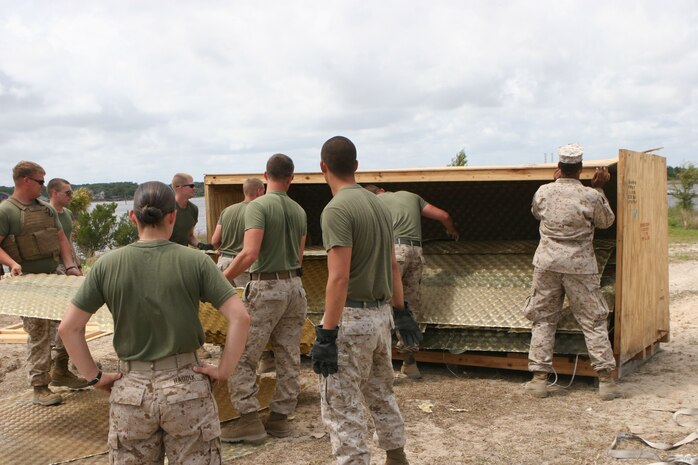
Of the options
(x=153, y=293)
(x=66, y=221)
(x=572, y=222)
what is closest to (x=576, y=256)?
(x=572, y=222)

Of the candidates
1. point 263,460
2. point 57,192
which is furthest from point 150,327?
point 57,192

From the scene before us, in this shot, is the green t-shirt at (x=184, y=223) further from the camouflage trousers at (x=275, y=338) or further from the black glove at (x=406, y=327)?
the black glove at (x=406, y=327)

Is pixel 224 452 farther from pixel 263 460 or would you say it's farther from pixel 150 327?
pixel 150 327

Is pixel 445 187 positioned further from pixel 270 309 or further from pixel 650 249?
pixel 270 309

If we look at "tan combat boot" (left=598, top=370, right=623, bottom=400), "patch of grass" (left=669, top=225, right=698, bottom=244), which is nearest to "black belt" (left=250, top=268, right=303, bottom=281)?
"tan combat boot" (left=598, top=370, right=623, bottom=400)

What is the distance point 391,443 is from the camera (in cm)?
427

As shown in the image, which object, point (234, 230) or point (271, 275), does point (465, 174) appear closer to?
point (234, 230)

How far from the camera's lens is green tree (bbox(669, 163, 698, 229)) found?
36625 mm

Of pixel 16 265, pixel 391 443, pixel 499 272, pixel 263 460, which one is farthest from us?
pixel 499 272

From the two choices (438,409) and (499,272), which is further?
(499,272)

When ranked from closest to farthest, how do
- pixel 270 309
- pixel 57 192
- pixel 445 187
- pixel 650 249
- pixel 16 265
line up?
1. pixel 270 309
2. pixel 16 265
3. pixel 57 192
4. pixel 650 249
5. pixel 445 187

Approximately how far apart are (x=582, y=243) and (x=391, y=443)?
121 inches

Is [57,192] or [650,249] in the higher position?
[57,192]

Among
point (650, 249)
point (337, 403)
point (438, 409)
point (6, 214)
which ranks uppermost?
point (6, 214)
